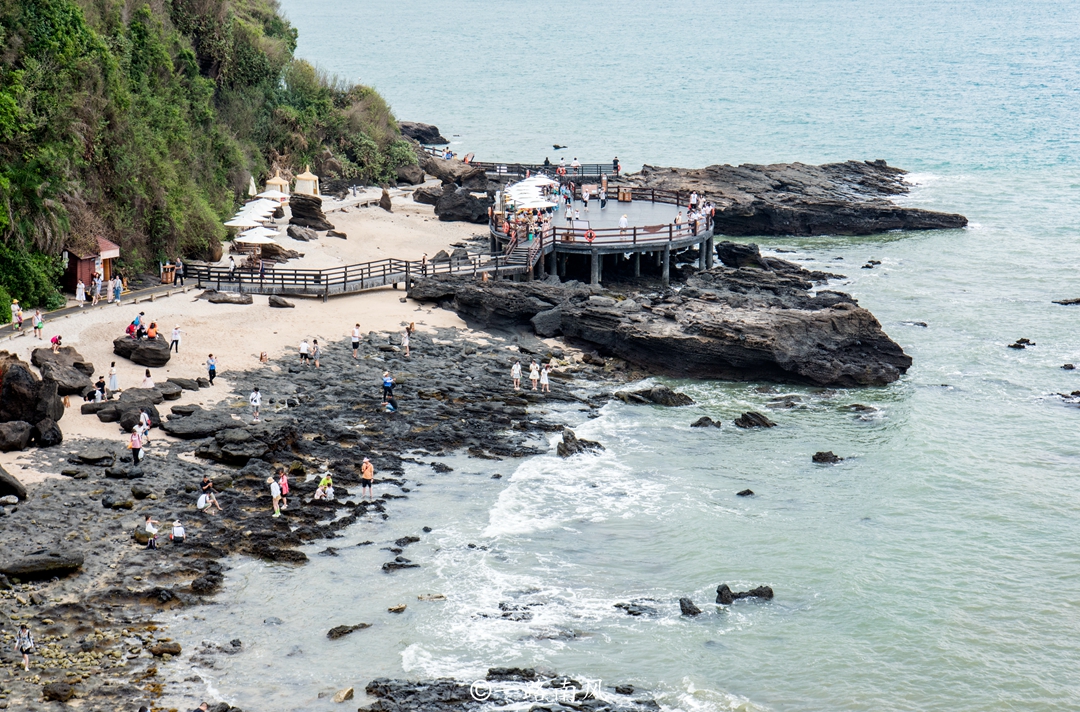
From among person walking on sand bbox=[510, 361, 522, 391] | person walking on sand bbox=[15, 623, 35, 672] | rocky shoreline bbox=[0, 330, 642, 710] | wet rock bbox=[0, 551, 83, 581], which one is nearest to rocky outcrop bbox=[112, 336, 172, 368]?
rocky shoreline bbox=[0, 330, 642, 710]

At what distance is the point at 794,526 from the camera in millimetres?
32594

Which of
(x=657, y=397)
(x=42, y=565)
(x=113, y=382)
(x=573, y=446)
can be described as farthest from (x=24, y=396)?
(x=657, y=397)

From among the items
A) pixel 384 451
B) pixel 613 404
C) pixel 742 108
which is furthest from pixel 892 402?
pixel 742 108

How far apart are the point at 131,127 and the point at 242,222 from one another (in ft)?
22.6

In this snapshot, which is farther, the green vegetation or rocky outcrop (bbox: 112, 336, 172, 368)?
the green vegetation

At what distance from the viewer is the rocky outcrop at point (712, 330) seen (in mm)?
43656

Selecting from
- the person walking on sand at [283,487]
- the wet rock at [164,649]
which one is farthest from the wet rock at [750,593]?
the wet rock at [164,649]

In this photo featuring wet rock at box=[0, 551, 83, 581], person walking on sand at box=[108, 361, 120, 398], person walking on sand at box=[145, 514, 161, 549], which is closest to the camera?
wet rock at box=[0, 551, 83, 581]

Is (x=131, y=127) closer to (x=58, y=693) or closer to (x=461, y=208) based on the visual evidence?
(x=461, y=208)

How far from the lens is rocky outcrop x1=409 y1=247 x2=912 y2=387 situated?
143 feet

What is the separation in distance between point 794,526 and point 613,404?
401 inches

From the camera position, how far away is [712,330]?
44125mm

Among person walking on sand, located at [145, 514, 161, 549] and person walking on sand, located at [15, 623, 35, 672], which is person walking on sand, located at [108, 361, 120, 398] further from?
person walking on sand, located at [15, 623, 35, 672]

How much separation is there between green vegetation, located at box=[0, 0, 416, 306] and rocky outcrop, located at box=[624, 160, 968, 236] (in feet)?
80.1
